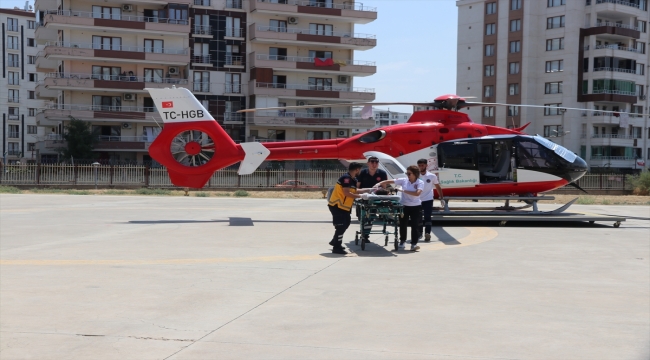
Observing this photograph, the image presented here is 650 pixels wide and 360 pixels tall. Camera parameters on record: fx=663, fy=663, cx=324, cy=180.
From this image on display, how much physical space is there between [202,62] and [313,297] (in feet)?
193

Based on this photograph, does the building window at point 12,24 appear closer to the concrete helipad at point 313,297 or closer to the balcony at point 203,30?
the balcony at point 203,30

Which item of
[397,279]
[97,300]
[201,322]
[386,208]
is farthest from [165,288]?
[386,208]

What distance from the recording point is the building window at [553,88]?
76.4 metres

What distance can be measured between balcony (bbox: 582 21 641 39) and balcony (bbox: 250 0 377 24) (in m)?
26.4

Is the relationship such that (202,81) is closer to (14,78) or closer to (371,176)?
(14,78)

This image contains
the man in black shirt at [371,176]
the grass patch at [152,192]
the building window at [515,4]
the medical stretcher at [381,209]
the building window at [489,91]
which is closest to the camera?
the medical stretcher at [381,209]

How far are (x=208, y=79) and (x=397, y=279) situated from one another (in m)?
57.4

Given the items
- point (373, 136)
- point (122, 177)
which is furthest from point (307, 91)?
point (373, 136)

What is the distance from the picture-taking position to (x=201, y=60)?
6500cm

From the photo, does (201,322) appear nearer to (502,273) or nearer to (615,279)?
(502,273)

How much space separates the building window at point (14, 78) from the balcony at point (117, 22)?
1859 inches

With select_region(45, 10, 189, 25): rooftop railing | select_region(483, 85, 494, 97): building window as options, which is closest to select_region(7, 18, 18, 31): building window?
select_region(45, 10, 189, 25): rooftop railing

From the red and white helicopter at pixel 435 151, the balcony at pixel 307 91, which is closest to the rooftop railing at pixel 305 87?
the balcony at pixel 307 91

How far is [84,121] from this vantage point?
59.3 meters
